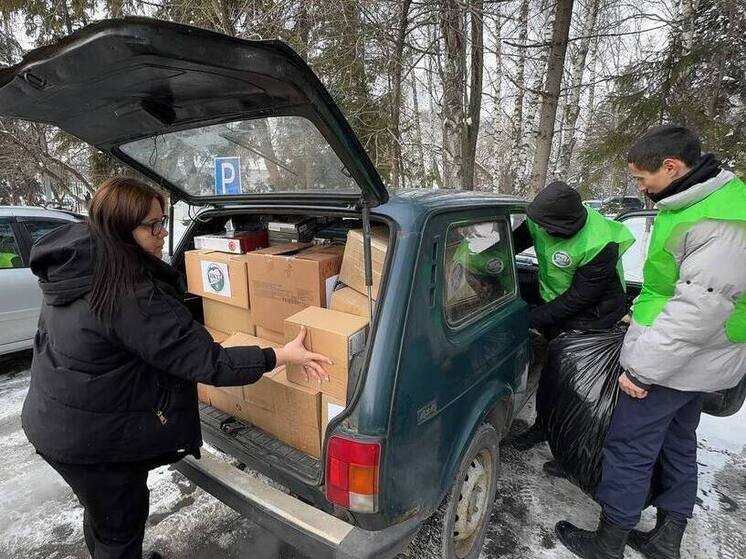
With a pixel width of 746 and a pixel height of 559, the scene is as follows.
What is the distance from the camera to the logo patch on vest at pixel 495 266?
2.24m

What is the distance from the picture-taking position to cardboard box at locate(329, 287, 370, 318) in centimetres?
170

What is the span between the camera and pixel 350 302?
1744mm

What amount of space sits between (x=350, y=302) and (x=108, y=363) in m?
0.87

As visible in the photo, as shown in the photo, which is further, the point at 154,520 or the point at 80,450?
the point at 154,520

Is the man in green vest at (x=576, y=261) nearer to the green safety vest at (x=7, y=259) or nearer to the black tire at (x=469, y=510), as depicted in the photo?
the black tire at (x=469, y=510)

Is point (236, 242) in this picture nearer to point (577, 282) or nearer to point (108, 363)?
point (108, 363)

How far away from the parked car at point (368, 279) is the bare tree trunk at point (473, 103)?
4.40 m

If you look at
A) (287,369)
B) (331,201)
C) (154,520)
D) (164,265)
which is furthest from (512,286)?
(154,520)

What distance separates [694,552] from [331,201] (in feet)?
8.31

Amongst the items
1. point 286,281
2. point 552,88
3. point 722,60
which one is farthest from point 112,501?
point 722,60

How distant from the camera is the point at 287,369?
1.72 m

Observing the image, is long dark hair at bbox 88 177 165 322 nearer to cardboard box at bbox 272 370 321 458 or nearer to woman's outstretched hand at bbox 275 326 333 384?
woman's outstretched hand at bbox 275 326 333 384

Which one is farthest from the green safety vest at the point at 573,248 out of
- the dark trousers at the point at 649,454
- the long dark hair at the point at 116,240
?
the long dark hair at the point at 116,240

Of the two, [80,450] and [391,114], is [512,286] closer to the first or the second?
[80,450]
